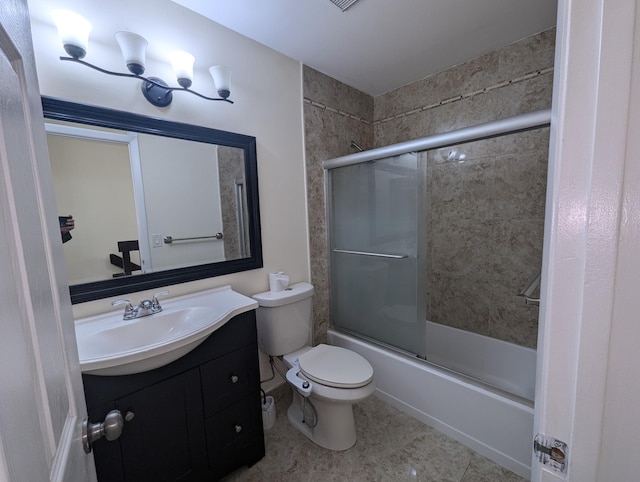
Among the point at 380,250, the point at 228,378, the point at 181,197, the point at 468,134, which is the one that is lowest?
the point at 228,378

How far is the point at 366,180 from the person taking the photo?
2039 millimetres

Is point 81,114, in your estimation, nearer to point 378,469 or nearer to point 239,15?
point 239,15

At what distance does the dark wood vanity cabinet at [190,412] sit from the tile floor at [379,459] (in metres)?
0.15

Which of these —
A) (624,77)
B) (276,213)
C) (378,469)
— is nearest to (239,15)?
(276,213)

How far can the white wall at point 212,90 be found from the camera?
1.17m

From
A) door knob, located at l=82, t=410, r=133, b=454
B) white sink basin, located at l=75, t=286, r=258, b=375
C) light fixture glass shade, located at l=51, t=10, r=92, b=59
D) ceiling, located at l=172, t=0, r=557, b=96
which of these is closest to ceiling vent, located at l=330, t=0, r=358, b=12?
ceiling, located at l=172, t=0, r=557, b=96

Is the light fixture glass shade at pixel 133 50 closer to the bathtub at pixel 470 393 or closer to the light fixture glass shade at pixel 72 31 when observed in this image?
the light fixture glass shade at pixel 72 31

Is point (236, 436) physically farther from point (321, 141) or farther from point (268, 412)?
point (321, 141)

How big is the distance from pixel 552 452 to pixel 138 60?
1.82 meters

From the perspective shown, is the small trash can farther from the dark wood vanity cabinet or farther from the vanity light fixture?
the vanity light fixture

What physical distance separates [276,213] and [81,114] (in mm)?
1090

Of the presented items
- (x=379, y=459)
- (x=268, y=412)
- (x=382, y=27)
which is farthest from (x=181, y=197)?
(x=379, y=459)

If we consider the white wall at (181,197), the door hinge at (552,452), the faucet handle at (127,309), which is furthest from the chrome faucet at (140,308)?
→ the door hinge at (552,452)

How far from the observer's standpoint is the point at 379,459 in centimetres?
150
